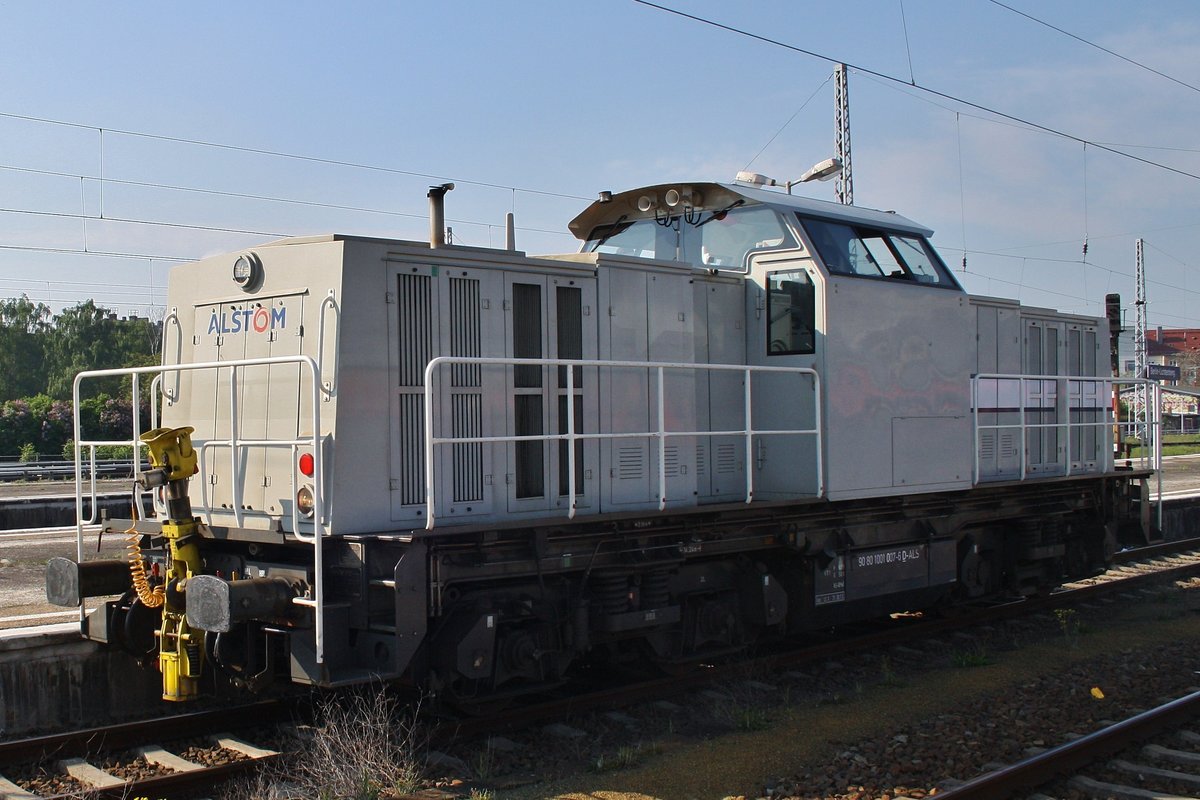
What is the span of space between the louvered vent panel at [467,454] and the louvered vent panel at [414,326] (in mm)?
331

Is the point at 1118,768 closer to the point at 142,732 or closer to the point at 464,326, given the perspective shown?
the point at 464,326

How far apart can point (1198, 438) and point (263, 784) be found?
57.9m

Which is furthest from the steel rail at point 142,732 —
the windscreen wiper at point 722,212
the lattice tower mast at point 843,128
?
the lattice tower mast at point 843,128

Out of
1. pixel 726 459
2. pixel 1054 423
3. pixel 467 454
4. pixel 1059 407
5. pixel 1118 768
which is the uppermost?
pixel 1059 407

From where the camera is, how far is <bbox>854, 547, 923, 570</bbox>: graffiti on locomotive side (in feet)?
29.7

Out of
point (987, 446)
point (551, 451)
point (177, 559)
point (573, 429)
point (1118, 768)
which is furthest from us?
point (987, 446)

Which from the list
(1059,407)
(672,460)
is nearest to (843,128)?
(1059,407)

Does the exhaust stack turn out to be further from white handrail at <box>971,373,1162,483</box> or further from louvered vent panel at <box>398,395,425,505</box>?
white handrail at <box>971,373,1162,483</box>

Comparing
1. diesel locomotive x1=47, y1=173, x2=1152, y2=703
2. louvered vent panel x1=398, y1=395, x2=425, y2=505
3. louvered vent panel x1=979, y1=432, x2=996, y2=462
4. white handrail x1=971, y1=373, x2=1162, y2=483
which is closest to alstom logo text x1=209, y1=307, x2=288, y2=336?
diesel locomotive x1=47, y1=173, x2=1152, y2=703

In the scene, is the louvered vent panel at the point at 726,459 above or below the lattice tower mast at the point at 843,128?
below

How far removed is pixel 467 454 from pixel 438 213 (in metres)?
1.69

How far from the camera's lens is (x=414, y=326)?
6.66 metres

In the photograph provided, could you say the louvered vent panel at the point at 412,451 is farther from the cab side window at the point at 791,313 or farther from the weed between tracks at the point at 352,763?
the cab side window at the point at 791,313

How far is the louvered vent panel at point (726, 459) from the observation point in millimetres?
8675
